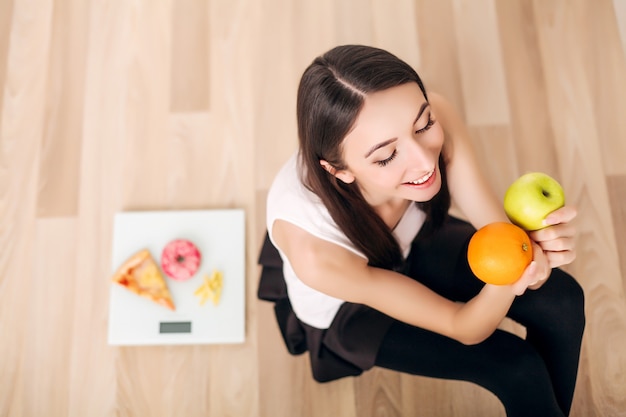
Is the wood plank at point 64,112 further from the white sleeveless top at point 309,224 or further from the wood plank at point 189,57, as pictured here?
the white sleeveless top at point 309,224

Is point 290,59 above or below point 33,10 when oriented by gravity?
below

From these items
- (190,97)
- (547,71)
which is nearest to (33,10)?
(190,97)

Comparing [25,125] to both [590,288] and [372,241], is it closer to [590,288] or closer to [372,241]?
[372,241]

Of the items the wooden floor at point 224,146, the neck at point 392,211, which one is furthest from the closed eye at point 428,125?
the wooden floor at point 224,146

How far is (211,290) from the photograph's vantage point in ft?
4.76

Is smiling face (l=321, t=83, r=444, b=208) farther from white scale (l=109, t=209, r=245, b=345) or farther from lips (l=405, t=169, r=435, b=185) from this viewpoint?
white scale (l=109, t=209, r=245, b=345)

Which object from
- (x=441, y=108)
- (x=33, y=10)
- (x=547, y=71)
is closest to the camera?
(x=441, y=108)

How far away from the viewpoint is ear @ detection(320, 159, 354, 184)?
0.91m

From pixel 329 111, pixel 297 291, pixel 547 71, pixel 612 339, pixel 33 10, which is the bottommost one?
pixel 612 339

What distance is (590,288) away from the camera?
4.69 ft

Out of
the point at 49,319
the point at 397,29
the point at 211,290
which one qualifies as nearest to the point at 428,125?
the point at 211,290

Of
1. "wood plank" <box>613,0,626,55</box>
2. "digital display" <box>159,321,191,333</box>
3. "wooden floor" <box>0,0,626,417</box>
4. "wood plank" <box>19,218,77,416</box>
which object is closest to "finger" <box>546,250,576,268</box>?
"wooden floor" <box>0,0,626,417</box>

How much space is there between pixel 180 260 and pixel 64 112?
60cm

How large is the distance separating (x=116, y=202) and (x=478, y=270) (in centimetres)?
108
